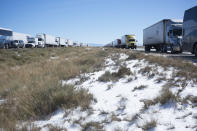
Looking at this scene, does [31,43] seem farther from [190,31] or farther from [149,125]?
→ [149,125]

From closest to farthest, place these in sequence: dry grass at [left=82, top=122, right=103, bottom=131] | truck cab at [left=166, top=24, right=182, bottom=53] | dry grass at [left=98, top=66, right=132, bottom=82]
Answer: dry grass at [left=82, top=122, right=103, bottom=131]
dry grass at [left=98, top=66, right=132, bottom=82]
truck cab at [left=166, top=24, right=182, bottom=53]

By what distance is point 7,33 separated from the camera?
3700cm

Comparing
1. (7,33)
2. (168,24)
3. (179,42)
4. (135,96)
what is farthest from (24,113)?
(7,33)

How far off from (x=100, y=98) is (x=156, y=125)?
1941 mm

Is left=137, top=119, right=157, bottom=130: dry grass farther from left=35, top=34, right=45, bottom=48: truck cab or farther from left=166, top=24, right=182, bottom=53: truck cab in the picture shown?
left=35, top=34, right=45, bottom=48: truck cab

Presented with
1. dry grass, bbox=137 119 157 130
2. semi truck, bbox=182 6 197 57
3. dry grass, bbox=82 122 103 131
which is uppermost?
semi truck, bbox=182 6 197 57

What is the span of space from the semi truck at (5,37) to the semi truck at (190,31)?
119 ft

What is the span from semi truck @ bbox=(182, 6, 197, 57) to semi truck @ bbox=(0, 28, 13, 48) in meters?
36.4

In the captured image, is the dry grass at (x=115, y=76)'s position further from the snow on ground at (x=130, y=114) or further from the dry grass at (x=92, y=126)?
the dry grass at (x=92, y=126)

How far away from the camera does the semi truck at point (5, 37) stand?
1357 inches

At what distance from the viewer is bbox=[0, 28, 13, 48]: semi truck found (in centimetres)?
3447

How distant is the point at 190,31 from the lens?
11938 millimetres

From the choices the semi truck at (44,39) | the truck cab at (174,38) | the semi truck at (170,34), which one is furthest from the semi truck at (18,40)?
the truck cab at (174,38)

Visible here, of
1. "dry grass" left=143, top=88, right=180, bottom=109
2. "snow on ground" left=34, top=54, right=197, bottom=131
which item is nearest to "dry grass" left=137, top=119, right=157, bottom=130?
"snow on ground" left=34, top=54, right=197, bottom=131
